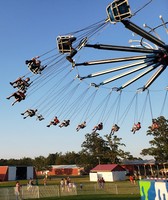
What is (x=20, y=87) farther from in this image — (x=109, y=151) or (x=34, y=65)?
(x=109, y=151)

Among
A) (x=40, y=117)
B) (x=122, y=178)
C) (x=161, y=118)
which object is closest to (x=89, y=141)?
(x=161, y=118)

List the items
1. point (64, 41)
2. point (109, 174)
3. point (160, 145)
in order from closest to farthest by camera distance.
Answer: point (64, 41) → point (109, 174) → point (160, 145)

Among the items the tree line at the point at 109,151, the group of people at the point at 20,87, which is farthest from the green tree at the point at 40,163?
the group of people at the point at 20,87

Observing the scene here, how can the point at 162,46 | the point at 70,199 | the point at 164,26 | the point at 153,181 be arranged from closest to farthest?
1. the point at 153,181
2. the point at 162,46
3. the point at 164,26
4. the point at 70,199

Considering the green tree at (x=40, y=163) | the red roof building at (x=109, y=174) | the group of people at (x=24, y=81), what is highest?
the green tree at (x=40, y=163)

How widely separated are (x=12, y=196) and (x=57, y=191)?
484 cm

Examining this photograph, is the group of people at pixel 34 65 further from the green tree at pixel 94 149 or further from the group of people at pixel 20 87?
the green tree at pixel 94 149

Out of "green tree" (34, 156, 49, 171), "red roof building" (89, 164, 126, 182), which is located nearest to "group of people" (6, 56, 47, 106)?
"red roof building" (89, 164, 126, 182)

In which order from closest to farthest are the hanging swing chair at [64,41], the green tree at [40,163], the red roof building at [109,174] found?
the hanging swing chair at [64,41] < the red roof building at [109,174] < the green tree at [40,163]

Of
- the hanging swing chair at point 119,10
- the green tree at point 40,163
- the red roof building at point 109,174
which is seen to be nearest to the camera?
the hanging swing chair at point 119,10

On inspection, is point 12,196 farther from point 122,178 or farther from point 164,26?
point 122,178

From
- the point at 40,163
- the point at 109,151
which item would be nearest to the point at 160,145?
the point at 109,151

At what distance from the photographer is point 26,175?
73.7 meters

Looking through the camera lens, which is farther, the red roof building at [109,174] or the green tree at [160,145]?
the green tree at [160,145]
